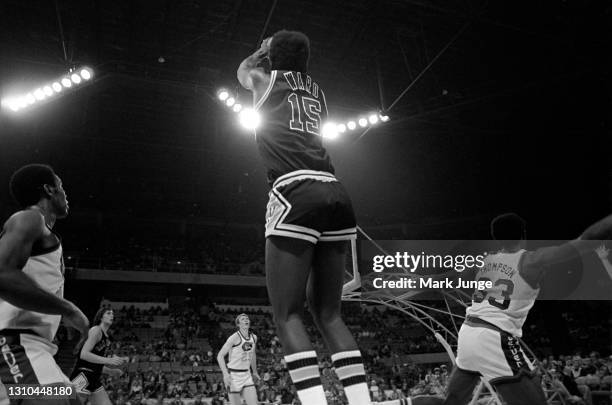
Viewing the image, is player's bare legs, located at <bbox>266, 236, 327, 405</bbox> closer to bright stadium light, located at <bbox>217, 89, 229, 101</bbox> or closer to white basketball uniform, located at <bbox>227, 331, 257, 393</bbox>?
white basketball uniform, located at <bbox>227, 331, 257, 393</bbox>

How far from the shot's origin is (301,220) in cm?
290

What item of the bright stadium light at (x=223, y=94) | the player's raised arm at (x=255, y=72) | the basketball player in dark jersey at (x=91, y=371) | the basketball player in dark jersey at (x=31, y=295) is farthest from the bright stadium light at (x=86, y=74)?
the player's raised arm at (x=255, y=72)

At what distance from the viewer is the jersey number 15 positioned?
323 cm

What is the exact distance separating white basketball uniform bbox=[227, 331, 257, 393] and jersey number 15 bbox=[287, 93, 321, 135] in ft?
26.7

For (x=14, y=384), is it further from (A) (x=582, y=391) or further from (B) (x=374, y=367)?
(B) (x=374, y=367)

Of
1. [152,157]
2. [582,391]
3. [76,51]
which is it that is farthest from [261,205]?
[582,391]

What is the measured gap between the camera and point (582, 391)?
34.1 ft

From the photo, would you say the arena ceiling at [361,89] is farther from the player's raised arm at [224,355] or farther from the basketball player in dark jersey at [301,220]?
the basketball player in dark jersey at [301,220]

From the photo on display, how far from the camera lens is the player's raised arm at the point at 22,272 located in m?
2.78

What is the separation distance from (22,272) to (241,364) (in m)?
8.56

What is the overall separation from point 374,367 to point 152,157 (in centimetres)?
1384

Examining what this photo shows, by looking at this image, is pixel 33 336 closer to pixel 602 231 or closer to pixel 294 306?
pixel 294 306

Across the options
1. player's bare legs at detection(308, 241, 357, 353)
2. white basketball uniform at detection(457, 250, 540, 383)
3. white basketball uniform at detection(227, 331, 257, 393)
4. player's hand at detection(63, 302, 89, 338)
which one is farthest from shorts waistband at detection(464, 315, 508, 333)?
white basketball uniform at detection(227, 331, 257, 393)

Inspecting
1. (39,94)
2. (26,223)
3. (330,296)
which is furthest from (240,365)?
(39,94)
